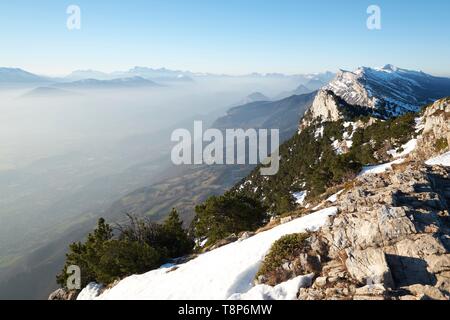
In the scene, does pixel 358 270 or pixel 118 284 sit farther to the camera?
pixel 118 284

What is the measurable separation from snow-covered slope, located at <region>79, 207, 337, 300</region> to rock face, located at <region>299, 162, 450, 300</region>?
89.2 inches

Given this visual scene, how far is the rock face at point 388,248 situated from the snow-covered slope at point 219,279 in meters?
2.26

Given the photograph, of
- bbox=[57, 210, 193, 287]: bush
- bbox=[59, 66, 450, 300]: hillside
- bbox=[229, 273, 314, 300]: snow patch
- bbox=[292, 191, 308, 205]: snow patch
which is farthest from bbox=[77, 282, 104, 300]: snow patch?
bbox=[292, 191, 308, 205]: snow patch

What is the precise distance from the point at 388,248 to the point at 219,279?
10031mm

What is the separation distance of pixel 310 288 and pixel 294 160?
12409 cm

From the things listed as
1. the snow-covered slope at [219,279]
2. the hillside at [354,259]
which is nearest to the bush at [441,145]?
the hillside at [354,259]

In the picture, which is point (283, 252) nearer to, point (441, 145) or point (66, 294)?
point (66, 294)

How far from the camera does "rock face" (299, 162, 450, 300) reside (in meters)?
15.6

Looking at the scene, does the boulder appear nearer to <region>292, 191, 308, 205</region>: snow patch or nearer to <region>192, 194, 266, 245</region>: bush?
<region>192, 194, 266, 245</region>: bush

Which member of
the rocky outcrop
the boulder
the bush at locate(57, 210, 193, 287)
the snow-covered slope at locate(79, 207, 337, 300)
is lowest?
the rocky outcrop

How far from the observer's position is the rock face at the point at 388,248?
15586mm
